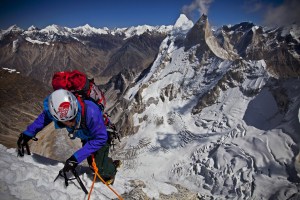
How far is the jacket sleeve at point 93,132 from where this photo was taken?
7262 millimetres

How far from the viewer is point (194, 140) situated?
3738 cm

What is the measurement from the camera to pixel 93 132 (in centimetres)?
746

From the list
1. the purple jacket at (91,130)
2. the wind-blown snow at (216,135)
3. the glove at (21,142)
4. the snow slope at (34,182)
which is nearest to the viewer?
the purple jacket at (91,130)

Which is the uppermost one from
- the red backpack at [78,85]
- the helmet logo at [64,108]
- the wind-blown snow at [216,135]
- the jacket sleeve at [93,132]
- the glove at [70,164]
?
the red backpack at [78,85]

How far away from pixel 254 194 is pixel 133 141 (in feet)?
89.3

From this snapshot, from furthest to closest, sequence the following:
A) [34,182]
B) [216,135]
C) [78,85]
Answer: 1. [216,135]
2. [34,182]
3. [78,85]

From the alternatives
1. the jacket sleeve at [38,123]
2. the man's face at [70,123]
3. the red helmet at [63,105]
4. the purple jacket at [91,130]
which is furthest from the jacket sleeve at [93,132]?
the jacket sleeve at [38,123]

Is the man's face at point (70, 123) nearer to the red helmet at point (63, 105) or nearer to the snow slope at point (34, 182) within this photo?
Result: the red helmet at point (63, 105)

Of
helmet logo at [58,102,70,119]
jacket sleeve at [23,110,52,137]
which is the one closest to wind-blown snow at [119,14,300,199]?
jacket sleeve at [23,110,52,137]

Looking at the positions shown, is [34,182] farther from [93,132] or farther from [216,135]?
[216,135]

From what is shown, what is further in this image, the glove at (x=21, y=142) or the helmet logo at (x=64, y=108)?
the glove at (x=21, y=142)

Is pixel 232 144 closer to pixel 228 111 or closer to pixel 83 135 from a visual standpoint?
pixel 228 111

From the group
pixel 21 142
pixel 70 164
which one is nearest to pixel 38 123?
pixel 21 142

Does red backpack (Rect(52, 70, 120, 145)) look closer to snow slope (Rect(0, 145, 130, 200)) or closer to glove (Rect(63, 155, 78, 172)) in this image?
glove (Rect(63, 155, 78, 172))
